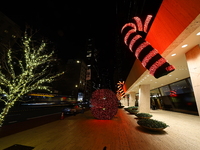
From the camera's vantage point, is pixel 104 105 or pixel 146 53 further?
pixel 104 105

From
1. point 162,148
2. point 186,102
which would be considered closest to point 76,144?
point 162,148

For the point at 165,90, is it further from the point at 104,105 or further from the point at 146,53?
the point at 146,53

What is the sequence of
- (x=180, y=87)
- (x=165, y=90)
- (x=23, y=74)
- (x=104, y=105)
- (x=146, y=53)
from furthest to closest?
1. (x=165, y=90)
2. (x=180, y=87)
3. (x=104, y=105)
4. (x=23, y=74)
5. (x=146, y=53)

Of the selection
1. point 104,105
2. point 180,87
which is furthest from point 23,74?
point 180,87

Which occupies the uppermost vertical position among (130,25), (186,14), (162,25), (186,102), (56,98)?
(130,25)

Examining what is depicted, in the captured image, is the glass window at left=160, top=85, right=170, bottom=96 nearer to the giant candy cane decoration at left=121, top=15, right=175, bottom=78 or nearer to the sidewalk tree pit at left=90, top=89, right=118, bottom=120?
the sidewalk tree pit at left=90, top=89, right=118, bottom=120

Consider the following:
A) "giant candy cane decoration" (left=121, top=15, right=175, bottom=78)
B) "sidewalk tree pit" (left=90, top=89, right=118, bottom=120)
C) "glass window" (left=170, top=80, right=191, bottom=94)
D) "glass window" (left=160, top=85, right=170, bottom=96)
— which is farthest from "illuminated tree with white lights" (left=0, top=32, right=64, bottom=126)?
"glass window" (left=160, top=85, right=170, bottom=96)

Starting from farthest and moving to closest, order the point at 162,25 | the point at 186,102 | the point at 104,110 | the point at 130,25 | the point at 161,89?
the point at 161,89 → the point at 186,102 → the point at 104,110 → the point at 130,25 → the point at 162,25

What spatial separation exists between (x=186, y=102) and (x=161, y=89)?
5.92 metres

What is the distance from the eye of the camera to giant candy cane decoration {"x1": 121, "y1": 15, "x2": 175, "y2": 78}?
4336mm

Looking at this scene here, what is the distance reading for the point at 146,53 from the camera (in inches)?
193

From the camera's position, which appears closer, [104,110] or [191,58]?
[191,58]

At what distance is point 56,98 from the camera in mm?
35469

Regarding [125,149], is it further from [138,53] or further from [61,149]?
[138,53]
